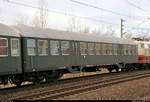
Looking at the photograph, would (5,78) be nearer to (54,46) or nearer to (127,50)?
(54,46)

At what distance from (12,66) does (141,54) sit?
19110 millimetres

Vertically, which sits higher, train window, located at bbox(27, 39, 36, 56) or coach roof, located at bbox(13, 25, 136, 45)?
coach roof, located at bbox(13, 25, 136, 45)

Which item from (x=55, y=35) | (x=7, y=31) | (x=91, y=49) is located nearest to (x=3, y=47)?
(x=7, y=31)

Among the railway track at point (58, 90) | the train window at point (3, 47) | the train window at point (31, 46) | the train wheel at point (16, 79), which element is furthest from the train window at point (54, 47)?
the train window at point (3, 47)

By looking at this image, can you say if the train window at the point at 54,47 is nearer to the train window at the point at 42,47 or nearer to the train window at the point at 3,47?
the train window at the point at 42,47

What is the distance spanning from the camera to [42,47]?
14383 mm

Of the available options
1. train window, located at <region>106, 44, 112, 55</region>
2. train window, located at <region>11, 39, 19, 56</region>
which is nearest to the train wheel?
train window, located at <region>11, 39, 19, 56</region>

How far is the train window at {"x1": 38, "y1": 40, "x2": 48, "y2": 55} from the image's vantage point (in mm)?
14220

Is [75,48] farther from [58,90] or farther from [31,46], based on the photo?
[58,90]

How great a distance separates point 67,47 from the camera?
53.9 feet

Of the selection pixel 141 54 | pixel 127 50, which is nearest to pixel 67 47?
pixel 127 50

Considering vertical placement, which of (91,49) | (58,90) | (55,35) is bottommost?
(58,90)

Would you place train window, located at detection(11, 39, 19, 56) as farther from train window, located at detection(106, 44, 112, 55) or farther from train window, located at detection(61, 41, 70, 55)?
train window, located at detection(106, 44, 112, 55)

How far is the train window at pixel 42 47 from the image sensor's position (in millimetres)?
14220
